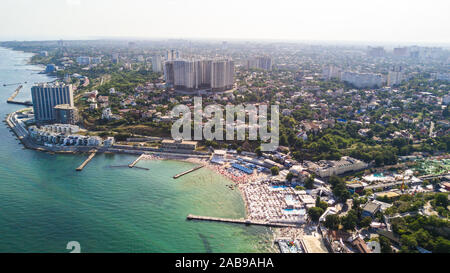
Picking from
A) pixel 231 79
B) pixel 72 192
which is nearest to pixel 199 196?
pixel 72 192

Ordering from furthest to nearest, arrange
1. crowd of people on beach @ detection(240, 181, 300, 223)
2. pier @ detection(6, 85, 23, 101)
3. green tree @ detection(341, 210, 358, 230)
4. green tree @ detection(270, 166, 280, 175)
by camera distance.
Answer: pier @ detection(6, 85, 23, 101)
green tree @ detection(270, 166, 280, 175)
crowd of people on beach @ detection(240, 181, 300, 223)
green tree @ detection(341, 210, 358, 230)

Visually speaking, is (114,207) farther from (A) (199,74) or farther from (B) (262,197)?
(A) (199,74)

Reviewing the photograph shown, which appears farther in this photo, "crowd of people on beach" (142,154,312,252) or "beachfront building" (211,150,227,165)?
"beachfront building" (211,150,227,165)

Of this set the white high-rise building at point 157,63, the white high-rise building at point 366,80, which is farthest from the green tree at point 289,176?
the white high-rise building at point 157,63

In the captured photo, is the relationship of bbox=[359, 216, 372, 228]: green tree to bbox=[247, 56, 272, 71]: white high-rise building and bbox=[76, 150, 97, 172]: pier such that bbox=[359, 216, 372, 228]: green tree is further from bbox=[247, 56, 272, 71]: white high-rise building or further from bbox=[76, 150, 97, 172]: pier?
bbox=[247, 56, 272, 71]: white high-rise building

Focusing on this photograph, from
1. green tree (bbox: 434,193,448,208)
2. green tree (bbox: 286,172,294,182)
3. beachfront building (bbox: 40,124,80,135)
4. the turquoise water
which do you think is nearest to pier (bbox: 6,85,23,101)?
beachfront building (bbox: 40,124,80,135)

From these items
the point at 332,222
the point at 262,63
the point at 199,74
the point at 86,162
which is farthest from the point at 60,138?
the point at 262,63
